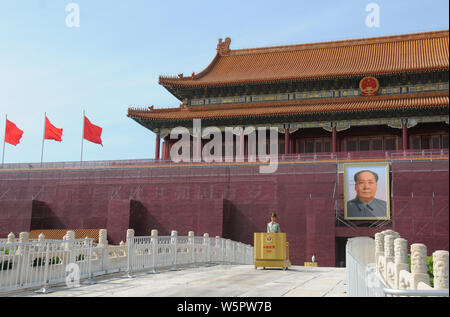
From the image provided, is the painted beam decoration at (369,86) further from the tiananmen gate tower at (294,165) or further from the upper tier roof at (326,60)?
the upper tier roof at (326,60)

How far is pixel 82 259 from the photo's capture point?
1230cm

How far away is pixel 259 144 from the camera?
32.9m

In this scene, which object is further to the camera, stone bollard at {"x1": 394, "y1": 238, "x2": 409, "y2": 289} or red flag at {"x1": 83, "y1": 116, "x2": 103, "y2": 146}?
red flag at {"x1": 83, "y1": 116, "x2": 103, "y2": 146}

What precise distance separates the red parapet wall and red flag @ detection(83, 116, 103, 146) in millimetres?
2178

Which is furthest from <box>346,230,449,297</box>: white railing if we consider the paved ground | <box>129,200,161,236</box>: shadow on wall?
<box>129,200,161,236</box>: shadow on wall

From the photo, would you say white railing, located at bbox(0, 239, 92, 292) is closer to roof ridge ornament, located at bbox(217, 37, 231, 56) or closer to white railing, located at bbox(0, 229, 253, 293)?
white railing, located at bbox(0, 229, 253, 293)

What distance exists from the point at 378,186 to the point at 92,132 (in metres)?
18.3

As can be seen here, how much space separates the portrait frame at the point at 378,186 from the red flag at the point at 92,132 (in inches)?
635

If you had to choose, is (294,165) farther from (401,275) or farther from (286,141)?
(401,275)

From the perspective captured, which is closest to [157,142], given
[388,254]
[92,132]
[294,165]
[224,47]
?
[92,132]

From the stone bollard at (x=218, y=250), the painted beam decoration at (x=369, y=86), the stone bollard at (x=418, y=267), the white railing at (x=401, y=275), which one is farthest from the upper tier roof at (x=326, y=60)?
the stone bollard at (x=418, y=267)

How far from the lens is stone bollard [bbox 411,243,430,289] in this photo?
288 inches
